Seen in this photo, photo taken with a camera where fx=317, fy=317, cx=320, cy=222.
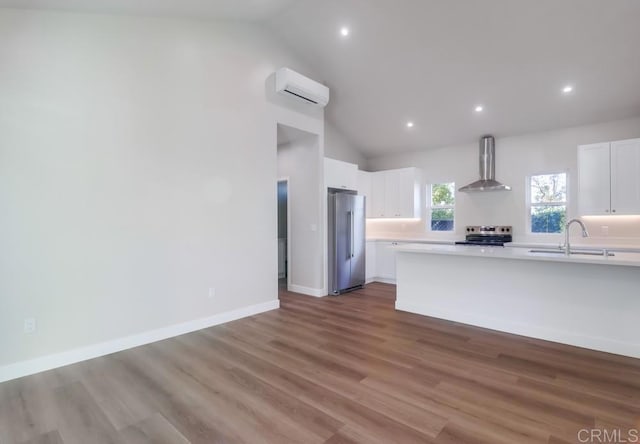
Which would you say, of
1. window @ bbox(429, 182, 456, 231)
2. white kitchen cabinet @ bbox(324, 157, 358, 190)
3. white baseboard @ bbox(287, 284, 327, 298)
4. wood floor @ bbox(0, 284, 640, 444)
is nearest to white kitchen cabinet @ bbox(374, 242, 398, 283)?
window @ bbox(429, 182, 456, 231)

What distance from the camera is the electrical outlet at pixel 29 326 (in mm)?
2785

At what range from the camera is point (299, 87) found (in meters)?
4.59

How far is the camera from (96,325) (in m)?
3.14

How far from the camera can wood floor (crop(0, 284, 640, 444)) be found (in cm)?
199

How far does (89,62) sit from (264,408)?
11.6 feet

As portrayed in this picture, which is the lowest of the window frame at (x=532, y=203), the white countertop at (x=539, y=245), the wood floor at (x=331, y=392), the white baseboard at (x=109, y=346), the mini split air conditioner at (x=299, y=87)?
the wood floor at (x=331, y=392)

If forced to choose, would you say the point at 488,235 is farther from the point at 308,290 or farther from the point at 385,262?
the point at 308,290

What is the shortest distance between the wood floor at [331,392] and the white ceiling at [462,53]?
10.8ft

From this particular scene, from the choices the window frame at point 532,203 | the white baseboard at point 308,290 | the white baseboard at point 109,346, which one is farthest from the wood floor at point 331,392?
the window frame at point 532,203

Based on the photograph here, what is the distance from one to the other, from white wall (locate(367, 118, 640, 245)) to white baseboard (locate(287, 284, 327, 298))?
256 cm

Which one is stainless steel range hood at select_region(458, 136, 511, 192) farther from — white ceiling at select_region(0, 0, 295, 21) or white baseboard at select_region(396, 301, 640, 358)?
white ceiling at select_region(0, 0, 295, 21)

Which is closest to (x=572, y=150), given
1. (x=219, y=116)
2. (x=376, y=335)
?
(x=376, y=335)

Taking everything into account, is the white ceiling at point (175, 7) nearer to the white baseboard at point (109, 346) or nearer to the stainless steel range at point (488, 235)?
the white baseboard at point (109, 346)

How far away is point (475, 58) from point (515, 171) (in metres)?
2.42
